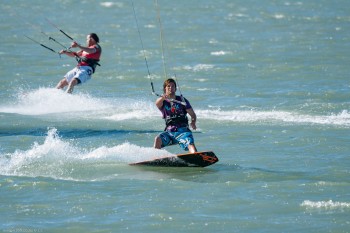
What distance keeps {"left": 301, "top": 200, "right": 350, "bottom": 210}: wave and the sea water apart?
0.03 metres

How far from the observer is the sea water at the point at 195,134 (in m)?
11.6

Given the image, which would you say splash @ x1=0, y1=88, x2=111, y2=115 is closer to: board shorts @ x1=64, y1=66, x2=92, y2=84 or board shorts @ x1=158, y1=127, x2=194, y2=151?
board shorts @ x1=64, y1=66, x2=92, y2=84

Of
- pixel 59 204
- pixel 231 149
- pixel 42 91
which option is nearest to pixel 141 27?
pixel 42 91

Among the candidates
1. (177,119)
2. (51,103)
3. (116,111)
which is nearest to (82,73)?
(51,103)

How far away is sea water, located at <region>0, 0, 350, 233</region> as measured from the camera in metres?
11.6

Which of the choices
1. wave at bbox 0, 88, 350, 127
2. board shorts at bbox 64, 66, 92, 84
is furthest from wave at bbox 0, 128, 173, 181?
board shorts at bbox 64, 66, 92, 84

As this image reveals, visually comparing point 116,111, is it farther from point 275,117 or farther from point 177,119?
point 177,119

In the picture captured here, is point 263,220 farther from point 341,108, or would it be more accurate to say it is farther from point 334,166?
point 341,108

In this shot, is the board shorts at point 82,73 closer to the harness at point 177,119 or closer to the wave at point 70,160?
the wave at point 70,160

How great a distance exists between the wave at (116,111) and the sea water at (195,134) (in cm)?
4

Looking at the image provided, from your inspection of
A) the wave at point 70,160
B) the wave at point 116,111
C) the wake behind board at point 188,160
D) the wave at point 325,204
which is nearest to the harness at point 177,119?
the wave at point 70,160

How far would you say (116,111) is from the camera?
19.7m

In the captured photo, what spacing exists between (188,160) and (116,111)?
6.25 metres

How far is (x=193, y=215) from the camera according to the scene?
1150 cm
